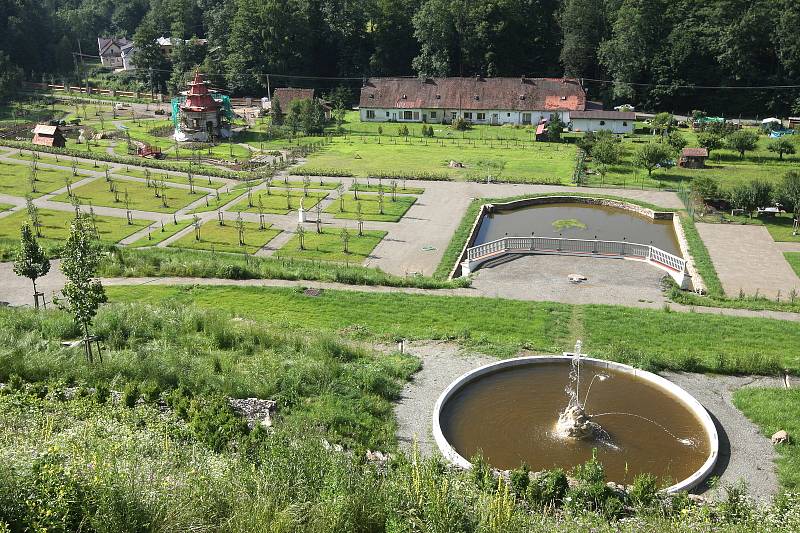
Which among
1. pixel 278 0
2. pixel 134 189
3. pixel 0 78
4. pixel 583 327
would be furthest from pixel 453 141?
pixel 0 78

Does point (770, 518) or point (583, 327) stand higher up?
point (770, 518)

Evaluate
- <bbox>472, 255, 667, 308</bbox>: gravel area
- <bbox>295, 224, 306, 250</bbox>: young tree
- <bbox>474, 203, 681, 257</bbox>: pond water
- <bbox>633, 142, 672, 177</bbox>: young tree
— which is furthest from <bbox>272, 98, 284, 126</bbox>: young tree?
<bbox>472, 255, 667, 308</bbox>: gravel area

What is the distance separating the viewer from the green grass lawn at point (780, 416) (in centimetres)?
1681

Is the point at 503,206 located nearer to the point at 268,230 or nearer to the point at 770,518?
the point at 268,230

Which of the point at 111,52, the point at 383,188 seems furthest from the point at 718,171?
the point at 111,52

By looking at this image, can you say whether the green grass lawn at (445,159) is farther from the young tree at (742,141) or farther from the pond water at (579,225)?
the young tree at (742,141)

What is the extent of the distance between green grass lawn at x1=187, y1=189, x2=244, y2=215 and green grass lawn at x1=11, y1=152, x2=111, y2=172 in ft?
41.7

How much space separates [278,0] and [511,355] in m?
76.3

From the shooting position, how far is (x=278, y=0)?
88.6 metres

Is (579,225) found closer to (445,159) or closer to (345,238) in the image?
(345,238)

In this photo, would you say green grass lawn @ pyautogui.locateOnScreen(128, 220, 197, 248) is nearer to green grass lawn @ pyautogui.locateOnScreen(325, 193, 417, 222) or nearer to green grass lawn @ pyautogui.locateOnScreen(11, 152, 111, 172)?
green grass lawn @ pyautogui.locateOnScreen(325, 193, 417, 222)

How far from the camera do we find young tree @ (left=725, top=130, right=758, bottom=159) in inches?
2249

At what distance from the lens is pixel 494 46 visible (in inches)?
3359

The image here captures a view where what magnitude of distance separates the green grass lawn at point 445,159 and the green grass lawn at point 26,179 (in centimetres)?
1715
